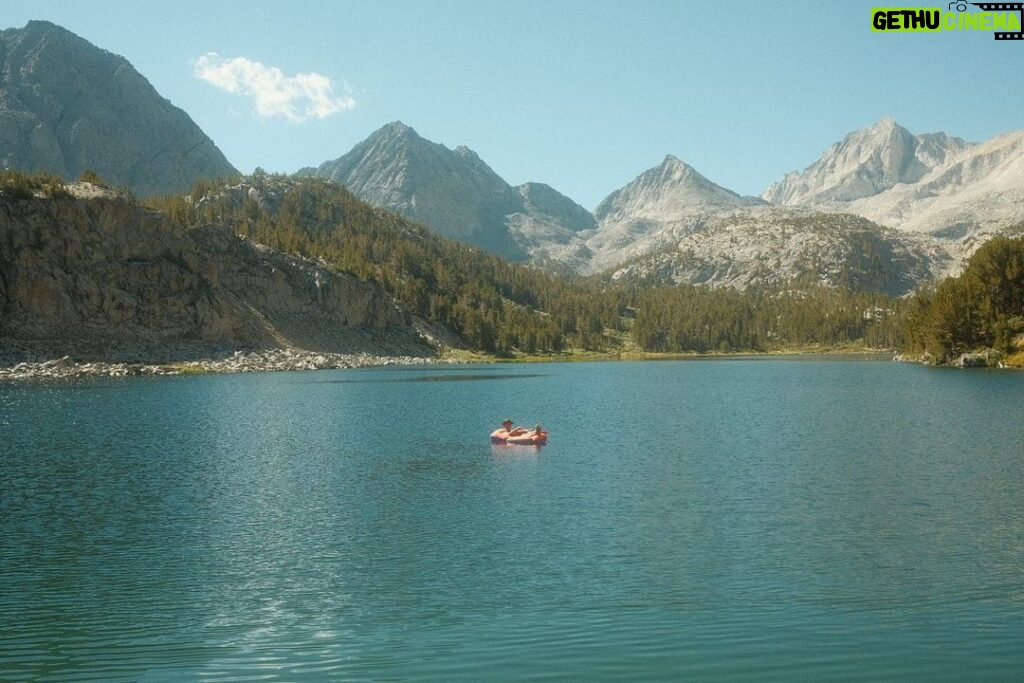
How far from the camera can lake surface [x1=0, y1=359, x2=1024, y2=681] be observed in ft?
65.6

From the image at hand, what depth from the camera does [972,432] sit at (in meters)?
60.3

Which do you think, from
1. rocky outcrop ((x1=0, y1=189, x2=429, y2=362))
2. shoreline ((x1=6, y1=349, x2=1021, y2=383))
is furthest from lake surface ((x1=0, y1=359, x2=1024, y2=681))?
rocky outcrop ((x1=0, y1=189, x2=429, y2=362))

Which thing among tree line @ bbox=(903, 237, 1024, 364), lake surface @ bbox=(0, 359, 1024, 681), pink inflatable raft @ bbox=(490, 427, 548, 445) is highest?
tree line @ bbox=(903, 237, 1024, 364)

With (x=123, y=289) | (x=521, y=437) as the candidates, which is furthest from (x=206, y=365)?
(x=521, y=437)

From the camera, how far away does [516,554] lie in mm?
29391

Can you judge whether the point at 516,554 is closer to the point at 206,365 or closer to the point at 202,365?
the point at 202,365

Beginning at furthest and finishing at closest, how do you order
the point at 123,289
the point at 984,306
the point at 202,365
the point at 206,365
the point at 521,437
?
the point at 123,289
the point at 206,365
the point at 202,365
the point at 984,306
the point at 521,437

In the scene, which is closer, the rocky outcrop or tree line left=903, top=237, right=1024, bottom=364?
tree line left=903, top=237, right=1024, bottom=364

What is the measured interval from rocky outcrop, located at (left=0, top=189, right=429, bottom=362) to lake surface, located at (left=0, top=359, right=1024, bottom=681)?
90.3 meters

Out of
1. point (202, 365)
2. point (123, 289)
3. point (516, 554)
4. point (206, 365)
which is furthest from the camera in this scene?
point (123, 289)

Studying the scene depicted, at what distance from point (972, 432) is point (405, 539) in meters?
47.8

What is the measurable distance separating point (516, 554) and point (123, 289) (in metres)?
150

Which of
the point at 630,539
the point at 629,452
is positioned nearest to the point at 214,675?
the point at 630,539

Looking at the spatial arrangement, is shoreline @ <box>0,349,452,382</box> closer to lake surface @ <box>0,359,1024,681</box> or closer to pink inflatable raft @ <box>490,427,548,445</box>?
lake surface @ <box>0,359,1024,681</box>
